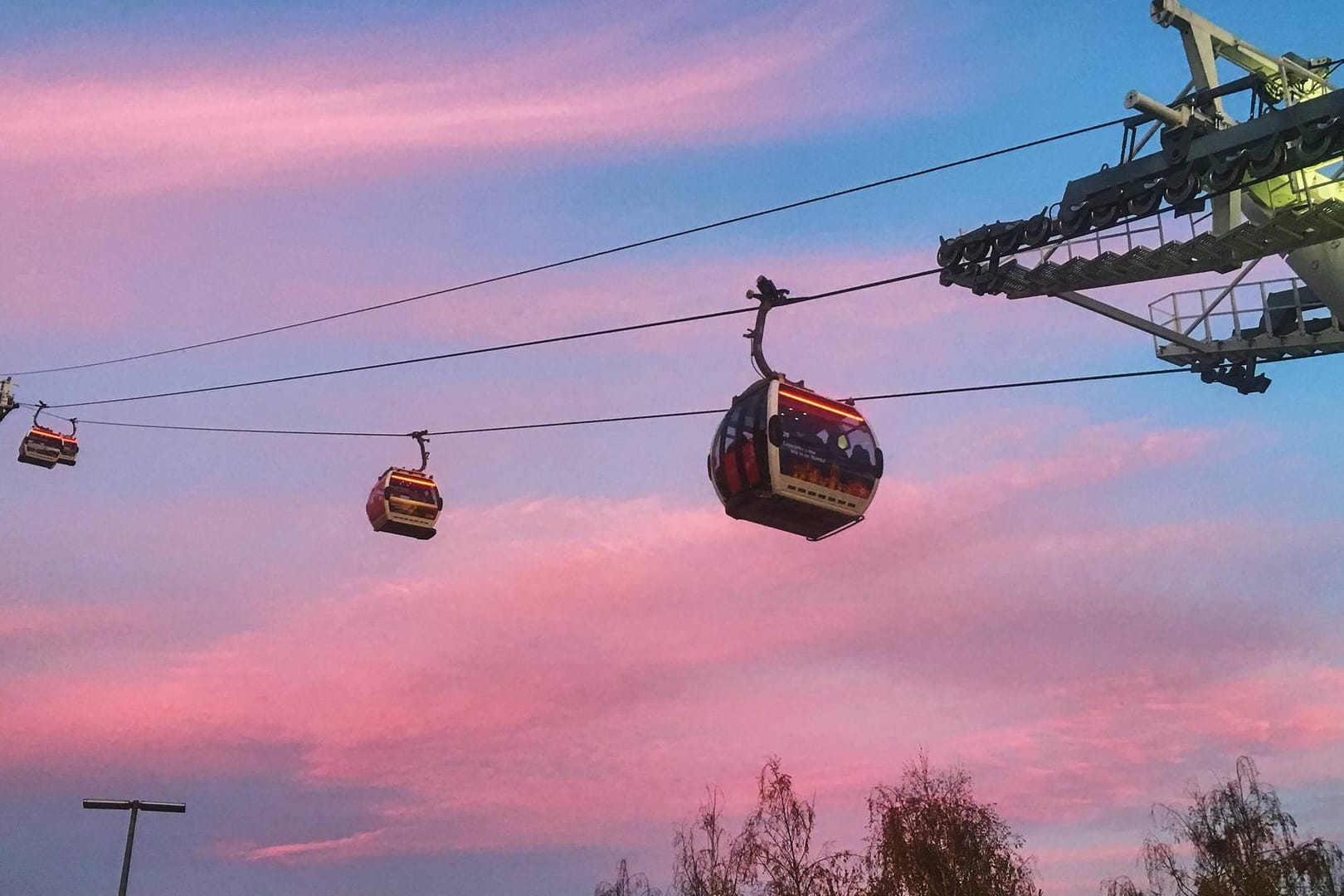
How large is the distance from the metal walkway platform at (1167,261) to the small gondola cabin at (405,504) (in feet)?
39.9

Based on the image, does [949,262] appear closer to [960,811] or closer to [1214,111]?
[1214,111]

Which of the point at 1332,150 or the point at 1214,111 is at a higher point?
the point at 1214,111

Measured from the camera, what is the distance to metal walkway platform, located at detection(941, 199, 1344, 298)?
27.4m

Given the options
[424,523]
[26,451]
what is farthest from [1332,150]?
[26,451]

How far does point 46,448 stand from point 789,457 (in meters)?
30.1

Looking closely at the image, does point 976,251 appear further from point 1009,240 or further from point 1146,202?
point 1146,202

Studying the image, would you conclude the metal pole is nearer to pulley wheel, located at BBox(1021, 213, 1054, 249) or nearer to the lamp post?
the lamp post

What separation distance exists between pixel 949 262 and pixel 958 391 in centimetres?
915

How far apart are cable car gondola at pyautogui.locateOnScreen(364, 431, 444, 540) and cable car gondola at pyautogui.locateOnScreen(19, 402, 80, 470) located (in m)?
15.7

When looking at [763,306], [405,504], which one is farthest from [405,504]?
[763,306]

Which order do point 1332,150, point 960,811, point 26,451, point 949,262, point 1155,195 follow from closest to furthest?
point 1332,150
point 1155,195
point 949,262
point 26,451
point 960,811

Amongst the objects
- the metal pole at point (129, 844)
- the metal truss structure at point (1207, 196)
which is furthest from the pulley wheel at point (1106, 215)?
the metal pole at point (129, 844)

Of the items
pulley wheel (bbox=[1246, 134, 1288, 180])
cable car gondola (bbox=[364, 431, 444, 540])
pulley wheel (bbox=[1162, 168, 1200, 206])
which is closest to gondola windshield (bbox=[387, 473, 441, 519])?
cable car gondola (bbox=[364, 431, 444, 540])

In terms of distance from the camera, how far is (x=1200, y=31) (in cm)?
3008
